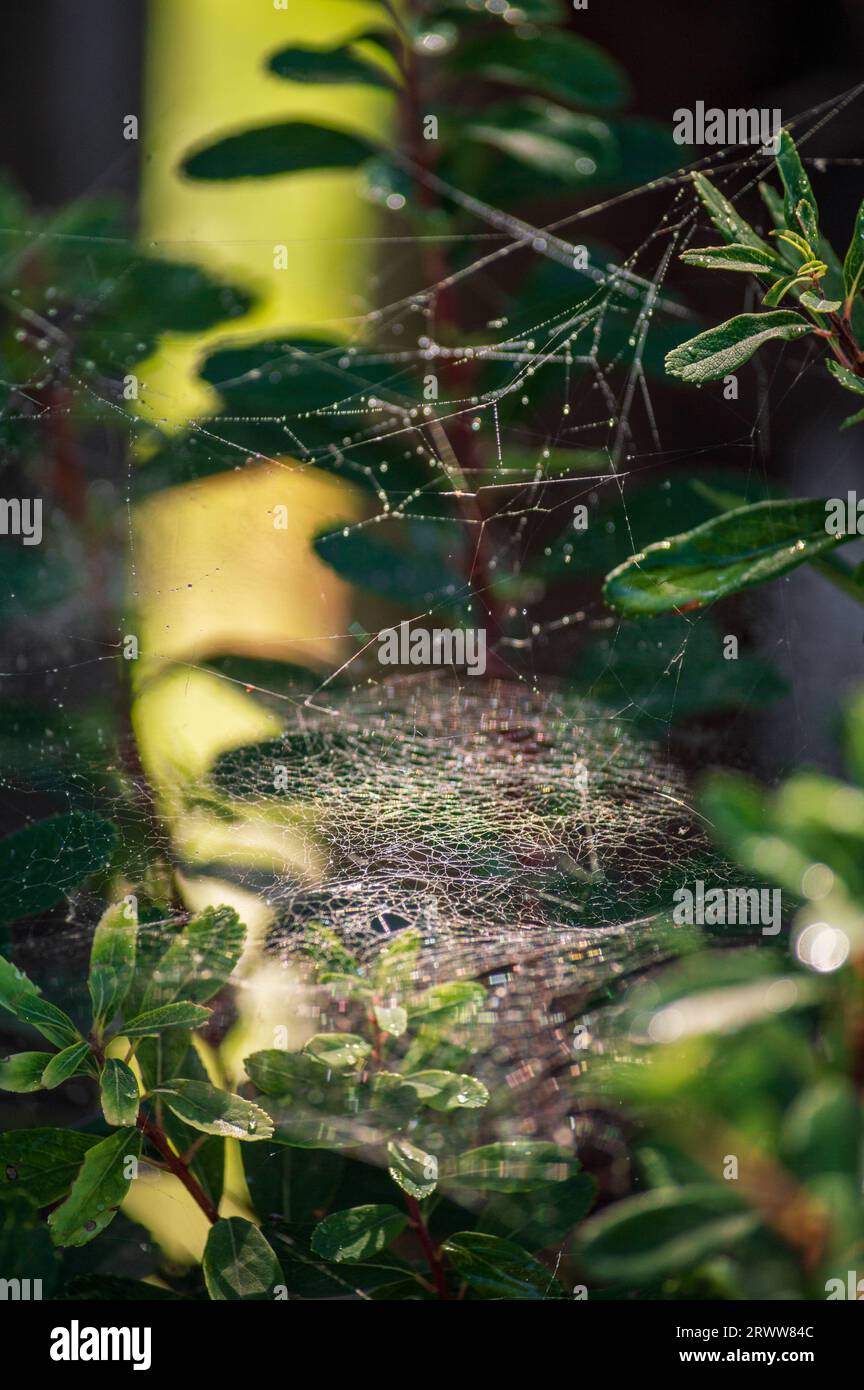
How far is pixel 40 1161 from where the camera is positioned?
634 millimetres

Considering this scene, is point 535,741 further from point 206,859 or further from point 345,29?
point 345,29

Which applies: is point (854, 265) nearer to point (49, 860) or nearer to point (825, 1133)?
point (825, 1133)

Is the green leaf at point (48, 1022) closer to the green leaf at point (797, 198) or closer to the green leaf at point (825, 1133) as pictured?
the green leaf at point (825, 1133)

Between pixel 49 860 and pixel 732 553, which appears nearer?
pixel 732 553

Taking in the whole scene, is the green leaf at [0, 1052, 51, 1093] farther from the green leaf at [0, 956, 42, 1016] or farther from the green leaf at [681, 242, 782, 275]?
the green leaf at [681, 242, 782, 275]

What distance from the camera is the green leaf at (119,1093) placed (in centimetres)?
59

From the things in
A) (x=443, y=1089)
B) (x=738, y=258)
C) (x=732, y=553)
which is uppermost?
(x=738, y=258)

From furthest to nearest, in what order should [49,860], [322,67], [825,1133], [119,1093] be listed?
[322,67] < [49,860] < [119,1093] < [825,1133]

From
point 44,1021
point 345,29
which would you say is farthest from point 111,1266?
point 345,29

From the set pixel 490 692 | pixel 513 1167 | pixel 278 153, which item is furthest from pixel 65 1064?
pixel 278 153

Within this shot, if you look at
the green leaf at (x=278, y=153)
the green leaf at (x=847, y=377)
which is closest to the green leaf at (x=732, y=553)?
the green leaf at (x=847, y=377)

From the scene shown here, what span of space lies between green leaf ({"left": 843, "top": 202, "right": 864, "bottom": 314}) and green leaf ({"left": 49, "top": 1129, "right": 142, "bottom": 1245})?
1.98 ft

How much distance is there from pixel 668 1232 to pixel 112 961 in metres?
0.35

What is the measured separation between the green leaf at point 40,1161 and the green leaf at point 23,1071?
0.13 feet
